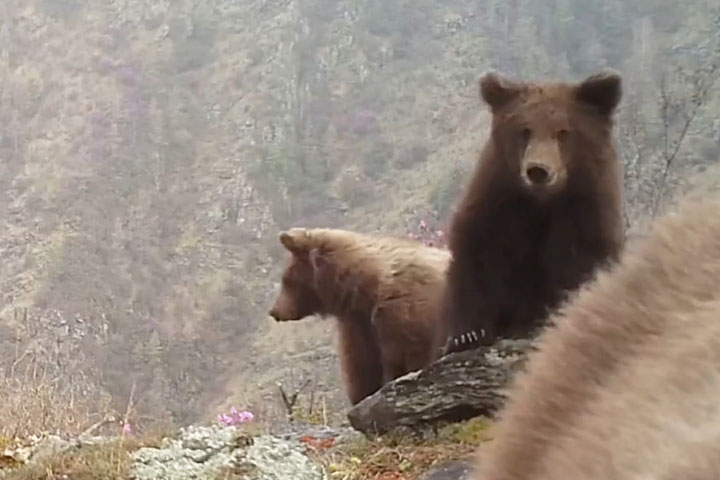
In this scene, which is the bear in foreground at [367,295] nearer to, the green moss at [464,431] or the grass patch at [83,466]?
the green moss at [464,431]

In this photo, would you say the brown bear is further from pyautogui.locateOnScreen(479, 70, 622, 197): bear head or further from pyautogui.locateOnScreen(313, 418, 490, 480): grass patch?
pyautogui.locateOnScreen(479, 70, 622, 197): bear head

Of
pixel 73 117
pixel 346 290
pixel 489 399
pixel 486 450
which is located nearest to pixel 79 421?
pixel 346 290

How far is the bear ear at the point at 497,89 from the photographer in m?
2.97

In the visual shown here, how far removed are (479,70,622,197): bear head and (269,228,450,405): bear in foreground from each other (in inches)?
36.4

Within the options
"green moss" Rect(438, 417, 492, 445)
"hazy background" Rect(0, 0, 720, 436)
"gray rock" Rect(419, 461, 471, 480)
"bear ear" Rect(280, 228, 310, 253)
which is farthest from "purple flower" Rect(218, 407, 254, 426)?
"gray rock" Rect(419, 461, 471, 480)

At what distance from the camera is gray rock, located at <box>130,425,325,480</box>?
2633mm

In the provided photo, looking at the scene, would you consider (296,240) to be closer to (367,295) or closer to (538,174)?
(367,295)

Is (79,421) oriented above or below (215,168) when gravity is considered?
below

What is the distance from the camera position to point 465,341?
3045 mm

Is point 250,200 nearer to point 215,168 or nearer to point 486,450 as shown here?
point 215,168

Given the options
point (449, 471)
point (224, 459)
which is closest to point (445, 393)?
point (449, 471)

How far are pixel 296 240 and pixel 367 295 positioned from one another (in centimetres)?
38

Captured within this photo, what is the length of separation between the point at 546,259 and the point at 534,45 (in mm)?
1809

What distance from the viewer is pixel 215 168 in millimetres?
5062
